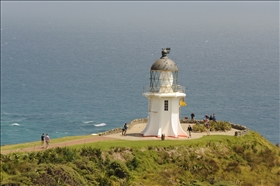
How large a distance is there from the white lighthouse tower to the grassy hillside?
7.47 ft

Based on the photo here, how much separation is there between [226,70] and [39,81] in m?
36.6

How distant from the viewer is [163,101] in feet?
182

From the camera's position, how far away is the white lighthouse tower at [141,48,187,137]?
181 feet

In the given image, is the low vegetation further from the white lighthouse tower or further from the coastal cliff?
the white lighthouse tower

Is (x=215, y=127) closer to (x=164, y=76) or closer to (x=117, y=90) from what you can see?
(x=164, y=76)

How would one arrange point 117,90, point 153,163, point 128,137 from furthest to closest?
point 117,90 < point 128,137 < point 153,163

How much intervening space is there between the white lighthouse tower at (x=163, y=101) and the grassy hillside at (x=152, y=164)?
7.47ft

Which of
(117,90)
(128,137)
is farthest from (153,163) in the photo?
(117,90)

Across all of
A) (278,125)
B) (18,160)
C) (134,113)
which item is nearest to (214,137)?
(18,160)

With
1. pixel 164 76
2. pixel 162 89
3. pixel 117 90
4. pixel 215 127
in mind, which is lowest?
pixel 215 127

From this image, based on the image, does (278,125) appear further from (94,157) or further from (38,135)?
(94,157)

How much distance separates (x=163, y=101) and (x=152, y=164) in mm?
6730

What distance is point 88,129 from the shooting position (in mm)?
100812

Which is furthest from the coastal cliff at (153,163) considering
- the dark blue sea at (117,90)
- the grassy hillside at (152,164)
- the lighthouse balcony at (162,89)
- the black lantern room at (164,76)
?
the dark blue sea at (117,90)
